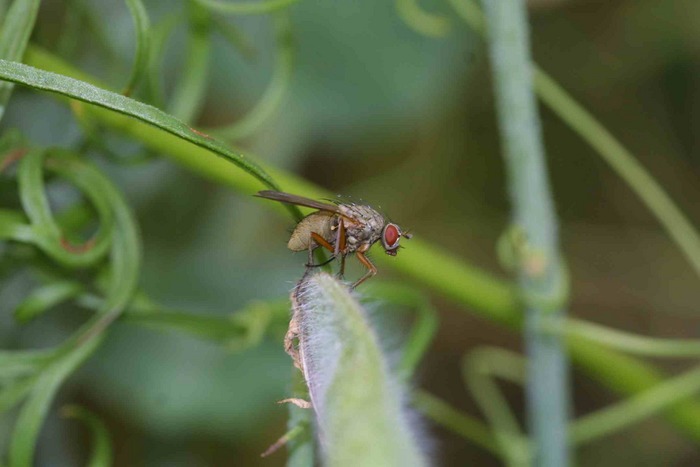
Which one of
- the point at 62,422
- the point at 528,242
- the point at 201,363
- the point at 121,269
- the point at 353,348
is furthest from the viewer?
the point at 201,363

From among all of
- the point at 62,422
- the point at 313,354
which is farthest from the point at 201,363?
the point at 313,354

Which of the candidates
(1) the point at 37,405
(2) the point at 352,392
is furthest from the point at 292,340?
(1) the point at 37,405

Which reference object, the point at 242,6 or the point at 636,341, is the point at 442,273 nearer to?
the point at 636,341

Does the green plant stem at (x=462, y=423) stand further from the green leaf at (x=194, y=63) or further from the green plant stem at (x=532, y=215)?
the green leaf at (x=194, y=63)

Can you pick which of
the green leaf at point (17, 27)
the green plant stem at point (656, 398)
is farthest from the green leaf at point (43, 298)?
the green plant stem at point (656, 398)

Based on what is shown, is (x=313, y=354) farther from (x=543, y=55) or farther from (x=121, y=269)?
(x=543, y=55)

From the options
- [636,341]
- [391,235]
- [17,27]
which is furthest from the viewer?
[636,341]
